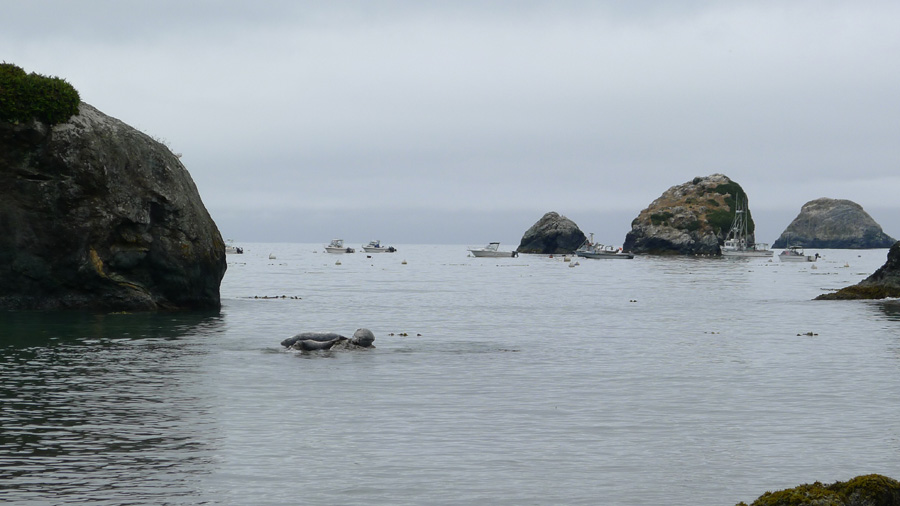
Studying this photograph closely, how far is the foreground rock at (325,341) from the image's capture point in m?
32.1

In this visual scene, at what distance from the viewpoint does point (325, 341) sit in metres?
32.8

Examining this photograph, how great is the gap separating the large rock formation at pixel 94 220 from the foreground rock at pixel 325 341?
1689 centimetres

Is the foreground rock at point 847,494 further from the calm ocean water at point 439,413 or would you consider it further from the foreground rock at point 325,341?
the foreground rock at point 325,341

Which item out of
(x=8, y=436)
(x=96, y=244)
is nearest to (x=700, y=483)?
(x=8, y=436)

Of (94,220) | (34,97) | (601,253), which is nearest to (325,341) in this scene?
(94,220)

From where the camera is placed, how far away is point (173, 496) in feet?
43.9

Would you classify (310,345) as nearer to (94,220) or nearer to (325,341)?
(325,341)

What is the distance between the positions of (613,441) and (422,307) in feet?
133

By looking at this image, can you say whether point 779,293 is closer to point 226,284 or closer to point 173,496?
point 226,284

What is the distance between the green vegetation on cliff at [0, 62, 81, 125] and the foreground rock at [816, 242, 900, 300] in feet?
161

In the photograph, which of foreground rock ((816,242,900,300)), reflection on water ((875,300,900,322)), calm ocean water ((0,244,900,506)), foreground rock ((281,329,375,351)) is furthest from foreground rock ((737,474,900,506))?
foreground rock ((816,242,900,300))

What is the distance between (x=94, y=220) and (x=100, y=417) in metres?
28.0

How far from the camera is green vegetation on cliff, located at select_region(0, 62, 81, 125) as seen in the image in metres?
43.5

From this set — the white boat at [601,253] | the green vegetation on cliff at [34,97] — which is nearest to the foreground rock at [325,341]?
the green vegetation on cliff at [34,97]
